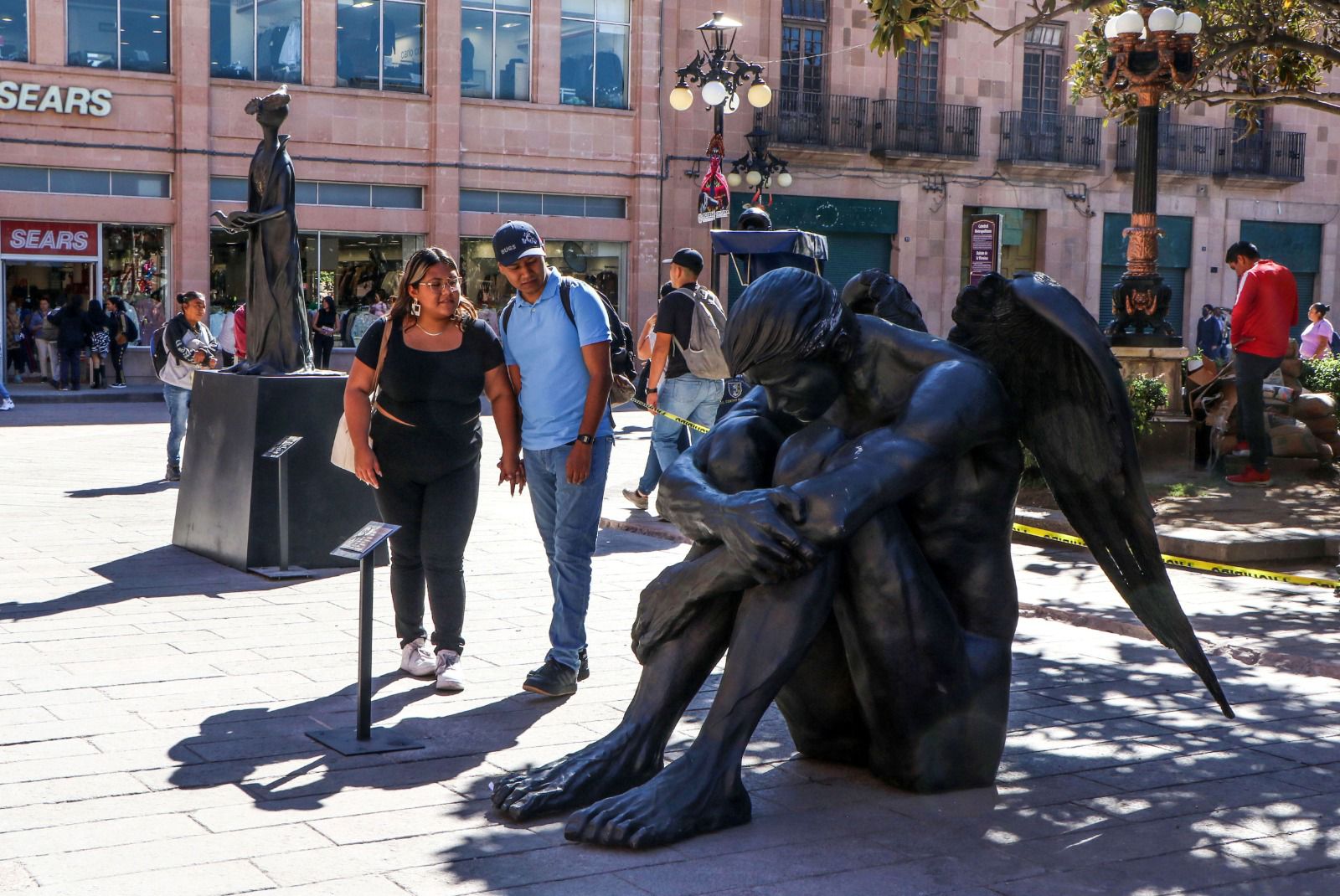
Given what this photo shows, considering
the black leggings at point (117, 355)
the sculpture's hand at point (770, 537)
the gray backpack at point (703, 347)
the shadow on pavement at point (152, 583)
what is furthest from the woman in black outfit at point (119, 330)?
the sculpture's hand at point (770, 537)

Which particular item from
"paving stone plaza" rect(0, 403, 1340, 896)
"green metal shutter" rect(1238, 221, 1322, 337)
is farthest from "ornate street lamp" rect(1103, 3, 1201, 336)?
"green metal shutter" rect(1238, 221, 1322, 337)

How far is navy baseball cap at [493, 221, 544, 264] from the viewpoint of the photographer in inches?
223

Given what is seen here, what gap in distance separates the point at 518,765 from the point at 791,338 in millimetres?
1669

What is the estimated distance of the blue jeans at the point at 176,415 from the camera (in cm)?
1258

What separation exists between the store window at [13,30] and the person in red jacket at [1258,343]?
797 inches

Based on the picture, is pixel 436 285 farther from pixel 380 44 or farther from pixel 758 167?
pixel 380 44

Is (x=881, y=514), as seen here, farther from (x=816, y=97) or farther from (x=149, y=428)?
(x=816, y=97)

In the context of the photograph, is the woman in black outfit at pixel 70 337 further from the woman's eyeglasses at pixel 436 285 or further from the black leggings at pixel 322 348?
the woman's eyeglasses at pixel 436 285

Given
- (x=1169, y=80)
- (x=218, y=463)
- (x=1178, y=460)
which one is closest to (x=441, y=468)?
(x=218, y=463)

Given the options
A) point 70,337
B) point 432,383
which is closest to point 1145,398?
point 432,383

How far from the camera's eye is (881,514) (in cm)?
377

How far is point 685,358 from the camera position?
1044 cm

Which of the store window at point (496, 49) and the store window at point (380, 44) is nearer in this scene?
the store window at point (380, 44)

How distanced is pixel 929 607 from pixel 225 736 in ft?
7.72
